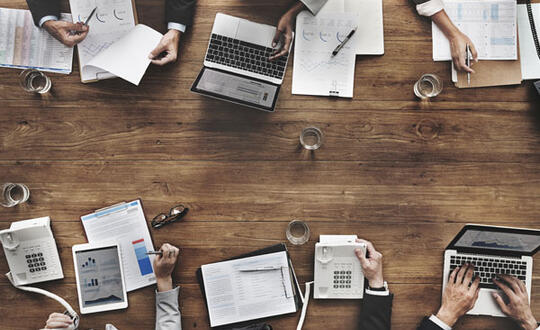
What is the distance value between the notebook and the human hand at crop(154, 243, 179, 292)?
0.15 m

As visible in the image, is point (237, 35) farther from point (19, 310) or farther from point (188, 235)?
point (19, 310)

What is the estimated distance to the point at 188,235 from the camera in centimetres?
186

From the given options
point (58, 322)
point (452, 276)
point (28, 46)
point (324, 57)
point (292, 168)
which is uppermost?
point (324, 57)

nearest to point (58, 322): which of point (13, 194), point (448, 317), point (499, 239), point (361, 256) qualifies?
point (13, 194)

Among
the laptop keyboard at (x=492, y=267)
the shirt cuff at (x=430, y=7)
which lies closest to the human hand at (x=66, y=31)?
the shirt cuff at (x=430, y=7)

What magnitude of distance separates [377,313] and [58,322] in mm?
1371

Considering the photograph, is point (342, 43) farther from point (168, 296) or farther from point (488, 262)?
point (168, 296)

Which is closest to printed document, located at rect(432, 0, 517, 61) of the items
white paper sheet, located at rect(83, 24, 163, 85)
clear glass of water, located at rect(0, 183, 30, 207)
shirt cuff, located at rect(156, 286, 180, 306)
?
white paper sheet, located at rect(83, 24, 163, 85)

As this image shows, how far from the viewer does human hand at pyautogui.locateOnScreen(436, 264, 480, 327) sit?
179cm

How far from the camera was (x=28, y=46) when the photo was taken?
187 centimetres

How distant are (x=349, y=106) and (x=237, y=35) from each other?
1.97 feet

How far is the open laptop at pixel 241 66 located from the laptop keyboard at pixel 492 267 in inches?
44.3

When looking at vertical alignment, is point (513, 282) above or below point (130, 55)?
below

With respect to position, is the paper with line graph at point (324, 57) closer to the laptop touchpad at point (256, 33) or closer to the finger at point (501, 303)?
the laptop touchpad at point (256, 33)
